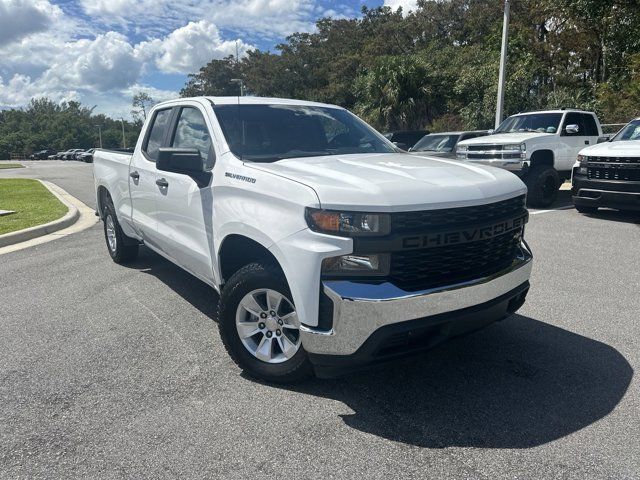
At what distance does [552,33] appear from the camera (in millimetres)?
23547

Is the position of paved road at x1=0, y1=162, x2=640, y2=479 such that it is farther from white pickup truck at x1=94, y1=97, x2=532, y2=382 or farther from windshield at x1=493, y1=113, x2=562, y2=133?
windshield at x1=493, y1=113, x2=562, y2=133

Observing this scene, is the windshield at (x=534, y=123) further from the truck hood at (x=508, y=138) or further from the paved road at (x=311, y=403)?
the paved road at (x=311, y=403)

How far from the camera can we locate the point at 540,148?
A: 10836 millimetres

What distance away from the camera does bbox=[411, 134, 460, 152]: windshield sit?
591 inches

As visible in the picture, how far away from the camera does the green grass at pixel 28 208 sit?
30.8 feet

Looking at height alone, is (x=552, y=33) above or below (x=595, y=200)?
above

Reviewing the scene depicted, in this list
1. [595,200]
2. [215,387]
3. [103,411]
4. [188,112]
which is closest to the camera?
[103,411]

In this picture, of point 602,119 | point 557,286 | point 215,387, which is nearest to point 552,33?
point 602,119

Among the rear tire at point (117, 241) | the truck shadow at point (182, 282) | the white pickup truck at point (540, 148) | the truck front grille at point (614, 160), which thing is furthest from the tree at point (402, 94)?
the rear tire at point (117, 241)

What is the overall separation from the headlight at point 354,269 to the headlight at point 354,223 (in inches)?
5.1

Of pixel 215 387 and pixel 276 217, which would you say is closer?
pixel 276 217

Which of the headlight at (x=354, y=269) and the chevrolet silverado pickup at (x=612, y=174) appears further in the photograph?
the chevrolet silverado pickup at (x=612, y=174)

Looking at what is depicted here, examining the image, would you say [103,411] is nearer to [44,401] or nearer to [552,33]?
[44,401]

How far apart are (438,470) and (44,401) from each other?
2379 millimetres
